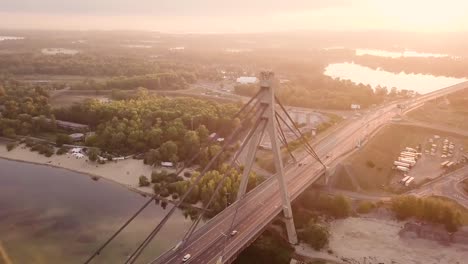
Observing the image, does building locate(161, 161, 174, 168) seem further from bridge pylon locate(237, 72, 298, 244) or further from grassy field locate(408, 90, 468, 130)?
grassy field locate(408, 90, 468, 130)

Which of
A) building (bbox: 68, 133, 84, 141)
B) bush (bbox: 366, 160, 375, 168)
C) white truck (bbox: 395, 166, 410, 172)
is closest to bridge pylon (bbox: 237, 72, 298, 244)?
bush (bbox: 366, 160, 375, 168)

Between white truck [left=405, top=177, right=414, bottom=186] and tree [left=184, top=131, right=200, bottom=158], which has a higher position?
tree [left=184, top=131, right=200, bottom=158]

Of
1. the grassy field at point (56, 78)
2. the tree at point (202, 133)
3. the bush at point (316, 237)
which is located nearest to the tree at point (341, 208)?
the bush at point (316, 237)

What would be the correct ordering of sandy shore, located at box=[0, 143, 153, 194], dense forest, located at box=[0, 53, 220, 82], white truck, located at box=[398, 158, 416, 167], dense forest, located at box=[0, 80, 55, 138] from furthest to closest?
1. dense forest, located at box=[0, 53, 220, 82]
2. dense forest, located at box=[0, 80, 55, 138]
3. white truck, located at box=[398, 158, 416, 167]
4. sandy shore, located at box=[0, 143, 153, 194]

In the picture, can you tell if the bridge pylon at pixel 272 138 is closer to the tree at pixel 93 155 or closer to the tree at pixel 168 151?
the tree at pixel 168 151

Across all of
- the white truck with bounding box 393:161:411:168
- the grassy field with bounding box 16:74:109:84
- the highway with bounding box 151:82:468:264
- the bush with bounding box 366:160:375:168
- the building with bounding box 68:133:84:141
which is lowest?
the building with bounding box 68:133:84:141

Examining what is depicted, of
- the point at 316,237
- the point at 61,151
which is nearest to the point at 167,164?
the point at 61,151
